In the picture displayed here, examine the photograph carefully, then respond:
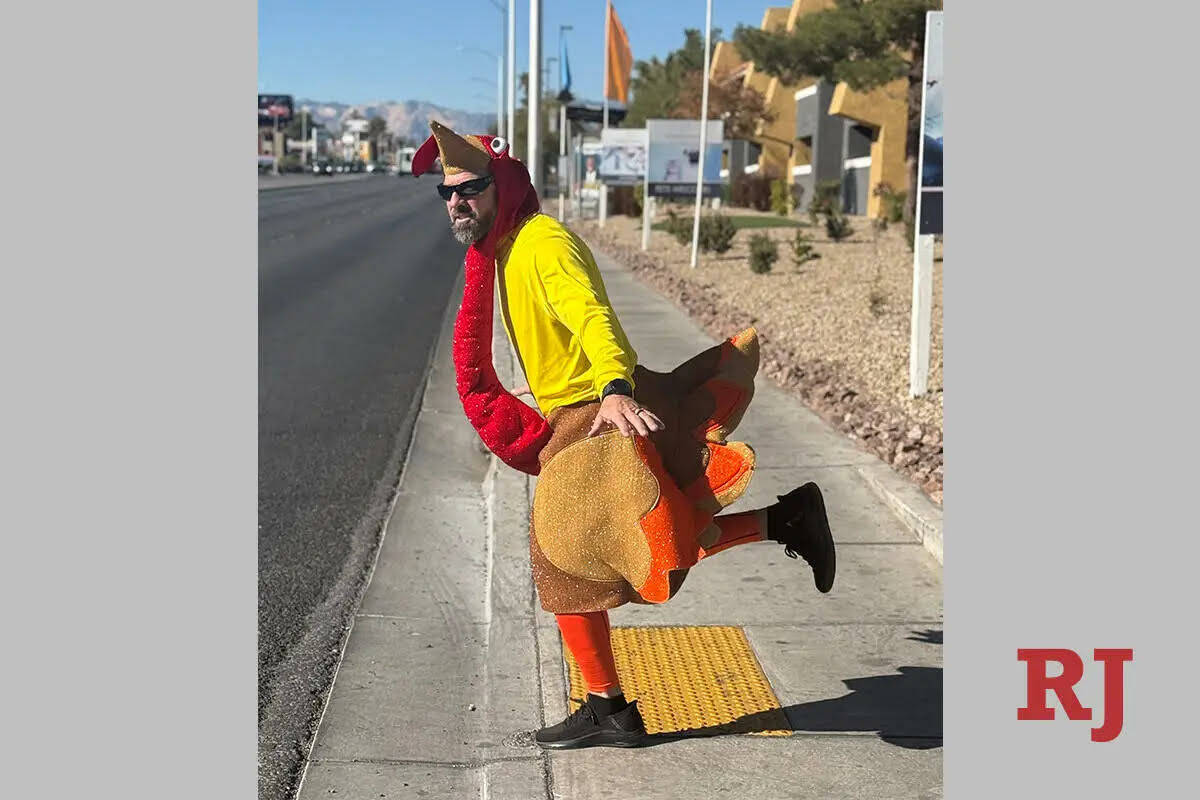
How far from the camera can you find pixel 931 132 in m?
9.48

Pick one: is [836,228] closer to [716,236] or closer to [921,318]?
[716,236]

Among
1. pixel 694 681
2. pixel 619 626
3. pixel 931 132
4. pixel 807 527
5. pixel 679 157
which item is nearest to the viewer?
pixel 807 527

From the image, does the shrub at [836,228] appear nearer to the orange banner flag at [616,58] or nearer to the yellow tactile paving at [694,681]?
the orange banner flag at [616,58]

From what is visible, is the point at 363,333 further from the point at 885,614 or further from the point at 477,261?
the point at 477,261

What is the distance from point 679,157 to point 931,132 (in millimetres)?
18066

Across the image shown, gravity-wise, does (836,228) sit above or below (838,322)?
above

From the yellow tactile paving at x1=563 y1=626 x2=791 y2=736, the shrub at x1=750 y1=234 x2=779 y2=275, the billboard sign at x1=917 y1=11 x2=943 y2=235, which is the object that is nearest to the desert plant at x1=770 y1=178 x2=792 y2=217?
the shrub at x1=750 y1=234 x2=779 y2=275

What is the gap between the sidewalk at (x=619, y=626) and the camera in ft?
13.9

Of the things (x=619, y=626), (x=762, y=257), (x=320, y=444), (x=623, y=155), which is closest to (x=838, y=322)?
(x=762, y=257)

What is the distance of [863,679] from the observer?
5.06m

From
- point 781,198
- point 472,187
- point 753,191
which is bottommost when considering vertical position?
point 472,187

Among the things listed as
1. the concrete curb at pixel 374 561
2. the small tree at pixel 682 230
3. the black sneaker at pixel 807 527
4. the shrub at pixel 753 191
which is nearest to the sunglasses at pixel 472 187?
the black sneaker at pixel 807 527

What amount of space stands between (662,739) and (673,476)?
881 millimetres

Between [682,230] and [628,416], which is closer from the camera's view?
[628,416]
